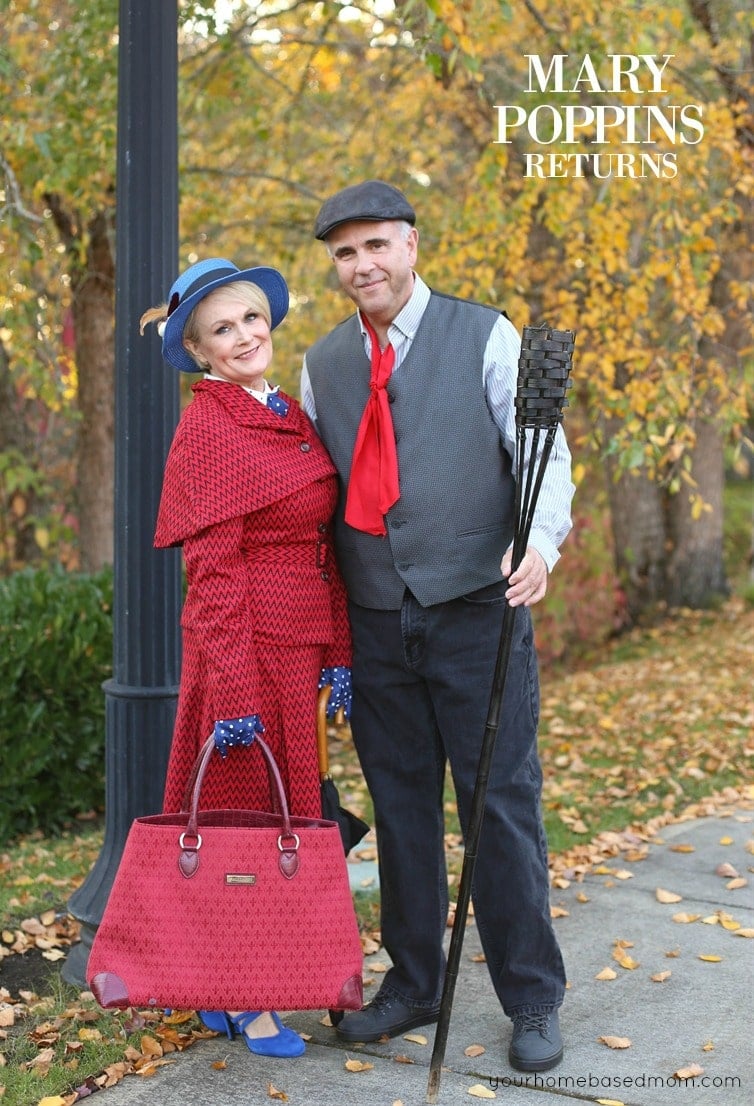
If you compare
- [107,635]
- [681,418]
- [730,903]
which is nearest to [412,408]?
[730,903]

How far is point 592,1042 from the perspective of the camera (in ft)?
11.1

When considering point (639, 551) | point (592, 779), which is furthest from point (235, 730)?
point (639, 551)

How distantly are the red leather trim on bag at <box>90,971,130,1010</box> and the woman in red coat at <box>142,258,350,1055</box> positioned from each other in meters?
0.47

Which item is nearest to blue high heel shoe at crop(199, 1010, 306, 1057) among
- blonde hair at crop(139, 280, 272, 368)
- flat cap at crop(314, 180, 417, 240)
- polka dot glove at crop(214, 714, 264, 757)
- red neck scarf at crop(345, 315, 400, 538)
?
polka dot glove at crop(214, 714, 264, 757)

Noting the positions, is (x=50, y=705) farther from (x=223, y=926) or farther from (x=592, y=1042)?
(x=592, y=1042)

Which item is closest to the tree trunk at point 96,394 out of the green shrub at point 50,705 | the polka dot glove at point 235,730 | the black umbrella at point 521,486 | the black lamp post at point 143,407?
the green shrub at point 50,705

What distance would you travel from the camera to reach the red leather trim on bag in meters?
3.01

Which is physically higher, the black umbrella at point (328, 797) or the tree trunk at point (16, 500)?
the tree trunk at point (16, 500)

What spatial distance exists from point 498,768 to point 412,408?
91cm

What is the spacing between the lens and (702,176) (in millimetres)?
7410

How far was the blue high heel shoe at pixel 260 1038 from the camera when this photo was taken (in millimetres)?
3332

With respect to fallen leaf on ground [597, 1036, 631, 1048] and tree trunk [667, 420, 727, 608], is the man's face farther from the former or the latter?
tree trunk [667, 420, 727, 608]

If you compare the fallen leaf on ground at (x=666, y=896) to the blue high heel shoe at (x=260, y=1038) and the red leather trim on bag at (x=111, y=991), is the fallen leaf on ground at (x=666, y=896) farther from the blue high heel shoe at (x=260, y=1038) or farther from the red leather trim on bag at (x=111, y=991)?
the red leather trim on bag at (x=111, y=991)

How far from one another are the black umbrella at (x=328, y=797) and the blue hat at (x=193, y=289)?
3.05 feet
